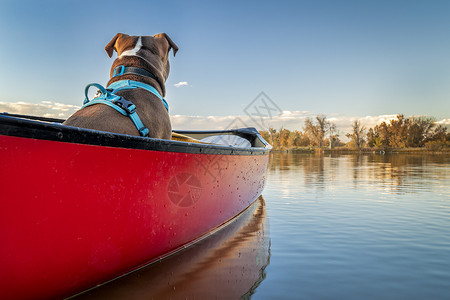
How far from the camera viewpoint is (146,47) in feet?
11.2

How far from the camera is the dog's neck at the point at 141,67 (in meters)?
3.11

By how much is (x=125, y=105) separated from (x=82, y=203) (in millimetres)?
904

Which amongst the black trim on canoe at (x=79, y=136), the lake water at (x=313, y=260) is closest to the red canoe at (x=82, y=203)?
the black trim on canoe at (x=79, y=136)

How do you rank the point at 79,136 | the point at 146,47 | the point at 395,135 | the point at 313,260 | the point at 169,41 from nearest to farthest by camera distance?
the point at 79,136
the point at 313,260
the point at 146,47
the point at 169,41
the point at 395,135

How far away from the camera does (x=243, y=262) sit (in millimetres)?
3088

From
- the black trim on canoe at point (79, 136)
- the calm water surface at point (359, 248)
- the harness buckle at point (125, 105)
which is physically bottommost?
the calm water surface at point (359, 248)

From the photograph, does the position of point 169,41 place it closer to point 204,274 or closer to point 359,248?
point 204,274

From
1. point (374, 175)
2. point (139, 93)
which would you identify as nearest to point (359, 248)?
point (139, 93)

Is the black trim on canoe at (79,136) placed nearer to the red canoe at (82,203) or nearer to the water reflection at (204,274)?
the red canoe at (82,203)

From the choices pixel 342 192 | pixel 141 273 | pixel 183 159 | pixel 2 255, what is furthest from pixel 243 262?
pixel 342 192

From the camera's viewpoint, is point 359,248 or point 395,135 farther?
point 395,135

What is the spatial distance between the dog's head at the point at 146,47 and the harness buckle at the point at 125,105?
0.94m

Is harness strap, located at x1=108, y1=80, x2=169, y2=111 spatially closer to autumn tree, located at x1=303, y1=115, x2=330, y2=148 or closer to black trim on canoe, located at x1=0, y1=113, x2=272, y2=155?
black trim on canoe, located at x1=0, y1=113, x2=272, y2=155

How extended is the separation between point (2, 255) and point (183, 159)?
149cm
